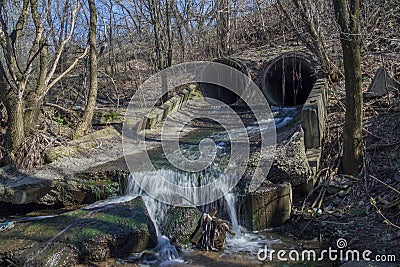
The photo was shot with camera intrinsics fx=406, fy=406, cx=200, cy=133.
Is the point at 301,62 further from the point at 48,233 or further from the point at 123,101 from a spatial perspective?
the point at 48,233

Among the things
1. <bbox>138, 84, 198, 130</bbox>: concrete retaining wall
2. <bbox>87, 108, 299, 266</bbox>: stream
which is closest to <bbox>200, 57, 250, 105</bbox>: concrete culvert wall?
<bbox>138, 84, 198, 130</bbox>: concrete retaining wall

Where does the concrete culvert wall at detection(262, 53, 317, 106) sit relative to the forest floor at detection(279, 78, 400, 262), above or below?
above

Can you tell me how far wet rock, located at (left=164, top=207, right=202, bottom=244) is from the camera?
5.52m

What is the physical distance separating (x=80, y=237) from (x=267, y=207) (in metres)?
2.54

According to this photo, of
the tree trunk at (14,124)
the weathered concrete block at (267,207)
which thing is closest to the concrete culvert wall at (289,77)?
the weathered concrete block at (267,207)

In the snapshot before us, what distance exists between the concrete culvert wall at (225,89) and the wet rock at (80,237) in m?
7.16

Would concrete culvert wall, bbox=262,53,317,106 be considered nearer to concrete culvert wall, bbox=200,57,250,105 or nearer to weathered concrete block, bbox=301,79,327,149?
concrete culvert wall, bbox=200,57,250,105

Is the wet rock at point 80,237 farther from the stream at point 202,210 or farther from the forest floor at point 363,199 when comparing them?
the forest floor at point 363,199

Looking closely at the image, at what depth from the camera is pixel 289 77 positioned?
12.4 metres

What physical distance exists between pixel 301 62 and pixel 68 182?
7.16 m

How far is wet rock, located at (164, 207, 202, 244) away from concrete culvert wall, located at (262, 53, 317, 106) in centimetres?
579

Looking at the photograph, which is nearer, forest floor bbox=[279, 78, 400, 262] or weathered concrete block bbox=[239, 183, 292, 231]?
forest floor bbox=[279, 78, 400, 262]

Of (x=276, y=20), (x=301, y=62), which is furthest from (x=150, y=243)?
(x=276, y=20)

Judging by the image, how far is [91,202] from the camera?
21.5 feet
